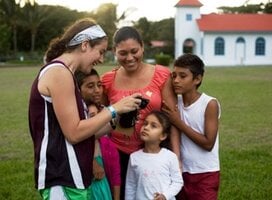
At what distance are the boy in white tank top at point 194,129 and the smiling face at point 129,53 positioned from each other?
0.27m

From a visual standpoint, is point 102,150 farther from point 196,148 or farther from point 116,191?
point 196,148

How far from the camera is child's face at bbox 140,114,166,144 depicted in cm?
319

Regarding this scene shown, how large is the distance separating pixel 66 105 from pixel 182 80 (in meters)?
1.05

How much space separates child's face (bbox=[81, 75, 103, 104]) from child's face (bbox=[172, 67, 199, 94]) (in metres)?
0.51

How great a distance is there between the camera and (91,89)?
325cm

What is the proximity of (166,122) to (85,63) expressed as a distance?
834 mm

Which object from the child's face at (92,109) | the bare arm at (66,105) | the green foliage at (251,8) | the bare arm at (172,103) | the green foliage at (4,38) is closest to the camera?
the bare arm at (66,105)

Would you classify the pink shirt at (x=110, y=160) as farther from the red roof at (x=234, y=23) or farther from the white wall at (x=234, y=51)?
the white wall at (x=234, y=51)

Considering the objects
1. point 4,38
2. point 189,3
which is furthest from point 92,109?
point 189,3

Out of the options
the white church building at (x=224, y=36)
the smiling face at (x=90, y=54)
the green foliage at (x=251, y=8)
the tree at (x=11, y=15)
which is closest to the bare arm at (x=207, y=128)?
the smiling face at (x=90, y=54)

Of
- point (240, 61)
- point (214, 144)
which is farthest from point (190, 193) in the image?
point (240, 61)

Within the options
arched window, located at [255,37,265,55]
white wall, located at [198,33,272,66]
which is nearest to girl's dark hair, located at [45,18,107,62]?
white wall, located at [198,33,272,66]

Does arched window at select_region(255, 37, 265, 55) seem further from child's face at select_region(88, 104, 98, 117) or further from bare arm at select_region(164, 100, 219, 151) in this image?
child's face at select_region(88, 104, 98, 117)

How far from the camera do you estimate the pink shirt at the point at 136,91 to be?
3227 millimetres
